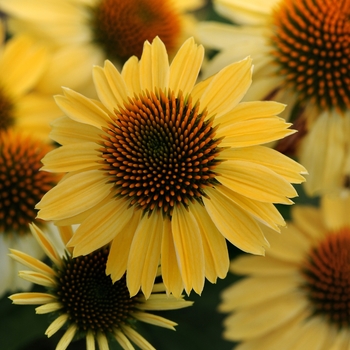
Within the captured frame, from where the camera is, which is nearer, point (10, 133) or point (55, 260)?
point (55, 260)

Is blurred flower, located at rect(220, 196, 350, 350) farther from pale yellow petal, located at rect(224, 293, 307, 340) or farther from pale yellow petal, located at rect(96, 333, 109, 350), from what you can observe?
pale yellow petal, located at rect(96, 333, 109, 350)

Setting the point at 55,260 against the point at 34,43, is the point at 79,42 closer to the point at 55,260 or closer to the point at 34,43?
the point at 34,43

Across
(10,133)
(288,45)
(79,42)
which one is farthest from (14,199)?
(288,45)

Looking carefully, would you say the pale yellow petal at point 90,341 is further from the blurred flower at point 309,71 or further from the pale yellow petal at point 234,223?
the blurred flower at point 309,71

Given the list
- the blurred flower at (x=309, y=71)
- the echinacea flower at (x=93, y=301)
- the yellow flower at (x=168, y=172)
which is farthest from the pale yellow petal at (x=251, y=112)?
the blurred flower at (x=309, y=71)

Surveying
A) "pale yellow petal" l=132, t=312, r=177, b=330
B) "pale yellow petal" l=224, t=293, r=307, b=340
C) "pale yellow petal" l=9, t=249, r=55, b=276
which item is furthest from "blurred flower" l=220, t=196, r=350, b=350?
"pale yellow petal" l=9, t=249, r=55, b=276

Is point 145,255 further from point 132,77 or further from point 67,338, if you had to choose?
point 132,77
